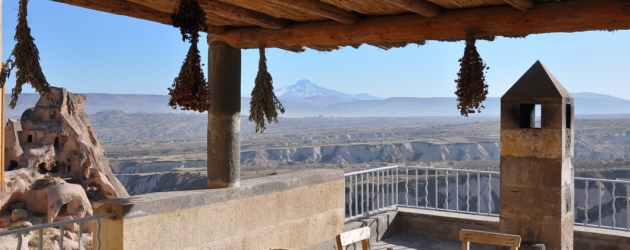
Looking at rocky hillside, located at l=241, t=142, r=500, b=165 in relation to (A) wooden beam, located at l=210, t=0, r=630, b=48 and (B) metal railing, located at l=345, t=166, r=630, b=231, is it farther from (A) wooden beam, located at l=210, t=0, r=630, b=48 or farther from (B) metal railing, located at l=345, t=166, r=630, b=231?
(A) wooden beam, located at l=210, t=0, r=630, b=48

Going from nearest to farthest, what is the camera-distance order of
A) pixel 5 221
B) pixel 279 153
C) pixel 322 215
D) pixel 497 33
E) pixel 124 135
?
pixel 497 33 < pixel 322 215 < pixel 5 221 < pixel 279 153 < pixel 124 135

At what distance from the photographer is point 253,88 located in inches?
215

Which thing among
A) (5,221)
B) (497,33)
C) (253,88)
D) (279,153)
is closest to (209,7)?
(253,88)

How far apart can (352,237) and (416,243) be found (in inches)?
133

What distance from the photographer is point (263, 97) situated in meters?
5.38

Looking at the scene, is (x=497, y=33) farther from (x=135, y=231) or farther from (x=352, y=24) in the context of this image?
(x=135, y=231)

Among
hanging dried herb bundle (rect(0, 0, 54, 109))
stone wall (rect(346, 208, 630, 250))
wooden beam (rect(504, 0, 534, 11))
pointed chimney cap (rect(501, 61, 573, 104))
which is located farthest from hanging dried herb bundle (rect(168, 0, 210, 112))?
stone wall (rect(346, 208, 630, 250))

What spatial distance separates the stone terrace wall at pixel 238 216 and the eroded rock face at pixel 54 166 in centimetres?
1934

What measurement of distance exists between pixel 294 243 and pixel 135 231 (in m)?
2.17

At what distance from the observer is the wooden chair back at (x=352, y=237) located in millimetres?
4277

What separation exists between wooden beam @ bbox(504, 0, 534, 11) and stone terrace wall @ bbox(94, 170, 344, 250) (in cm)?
293

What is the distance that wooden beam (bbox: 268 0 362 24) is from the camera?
432cm

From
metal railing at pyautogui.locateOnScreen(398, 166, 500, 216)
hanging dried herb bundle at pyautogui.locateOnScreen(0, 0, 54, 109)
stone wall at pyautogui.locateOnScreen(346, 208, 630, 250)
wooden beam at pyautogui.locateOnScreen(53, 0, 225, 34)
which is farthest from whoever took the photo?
metal railing at pyautogui.locateOnScreen(398, 166, 500, 216)

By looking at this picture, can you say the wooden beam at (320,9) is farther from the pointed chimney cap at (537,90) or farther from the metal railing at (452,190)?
the metal railing at (452,190)
